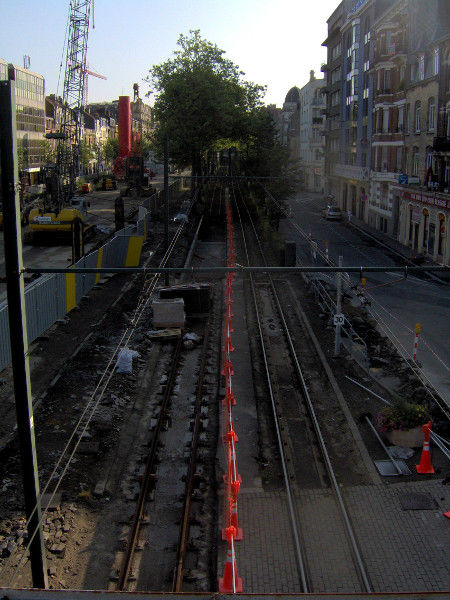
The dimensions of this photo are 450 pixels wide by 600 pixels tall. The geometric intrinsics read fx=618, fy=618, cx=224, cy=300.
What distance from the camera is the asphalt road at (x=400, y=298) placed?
18.5 meters

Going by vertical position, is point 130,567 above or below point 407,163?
below

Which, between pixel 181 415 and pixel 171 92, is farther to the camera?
pixel 171 92

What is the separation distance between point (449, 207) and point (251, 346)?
1807cm

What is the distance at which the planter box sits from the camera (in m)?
12.8

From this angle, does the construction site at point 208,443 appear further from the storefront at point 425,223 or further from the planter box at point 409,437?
the storefront at point 425,223

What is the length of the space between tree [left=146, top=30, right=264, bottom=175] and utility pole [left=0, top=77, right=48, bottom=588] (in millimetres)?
52476

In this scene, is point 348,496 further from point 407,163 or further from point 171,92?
point 171,92

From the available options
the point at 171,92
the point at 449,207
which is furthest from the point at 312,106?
the point at 449,207

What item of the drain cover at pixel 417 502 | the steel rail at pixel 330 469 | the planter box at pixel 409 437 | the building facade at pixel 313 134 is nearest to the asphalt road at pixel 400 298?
the planter box at pixel 409 437

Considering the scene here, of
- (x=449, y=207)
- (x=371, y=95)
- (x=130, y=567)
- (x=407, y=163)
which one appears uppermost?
(x=371, y=95)

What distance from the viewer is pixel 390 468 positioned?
12.0 m

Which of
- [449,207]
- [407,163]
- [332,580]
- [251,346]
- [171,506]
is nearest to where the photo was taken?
[332,580]

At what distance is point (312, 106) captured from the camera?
8812 cm

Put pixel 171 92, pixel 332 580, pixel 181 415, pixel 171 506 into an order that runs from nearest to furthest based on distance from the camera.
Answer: pixel 332 580 < pixel 171 506 < pixel 181 415 < pixel 171 92
